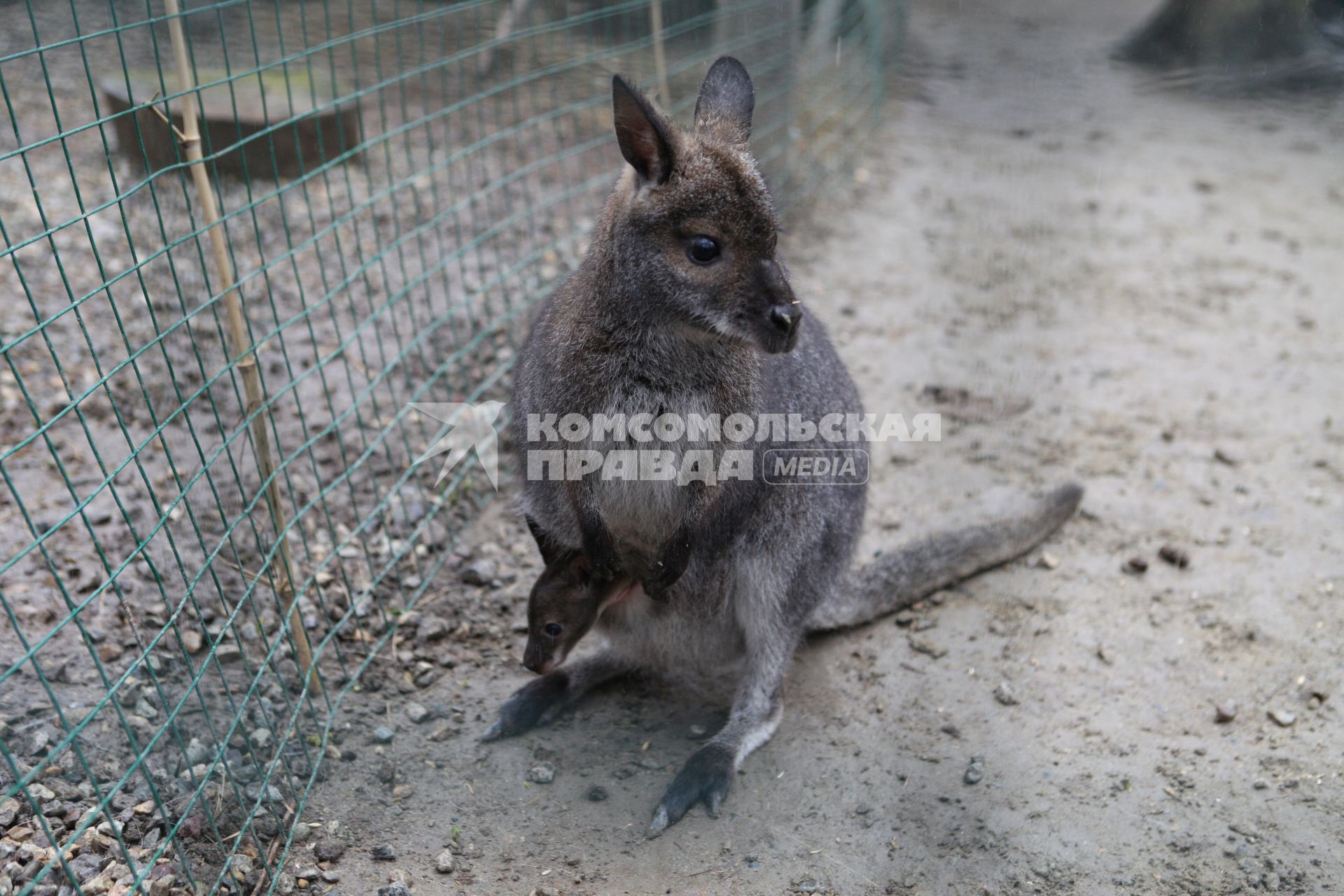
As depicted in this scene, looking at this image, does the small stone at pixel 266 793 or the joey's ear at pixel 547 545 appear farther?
the joey's ear at pixel 547 545

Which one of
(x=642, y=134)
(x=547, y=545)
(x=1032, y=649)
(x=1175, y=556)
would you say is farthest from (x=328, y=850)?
(x=1175, y=556)

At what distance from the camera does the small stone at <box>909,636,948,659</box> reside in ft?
11.3

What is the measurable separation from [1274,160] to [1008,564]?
4.73 m

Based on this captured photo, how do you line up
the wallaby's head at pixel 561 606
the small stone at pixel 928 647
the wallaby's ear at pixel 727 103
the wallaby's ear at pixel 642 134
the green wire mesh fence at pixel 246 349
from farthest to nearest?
the small stone at pixel 928 647
the wallaby's head at pixel 561 606
the wallaby's ear at pixel 727 103
the green wire mesh fence at pixel 246 349
the wallaby's ear at pixel 642 134

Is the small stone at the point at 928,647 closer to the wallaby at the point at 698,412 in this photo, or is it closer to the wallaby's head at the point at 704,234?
the wallaby at the point at 698,412

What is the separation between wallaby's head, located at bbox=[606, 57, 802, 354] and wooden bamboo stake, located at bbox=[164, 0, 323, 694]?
0.98 metres

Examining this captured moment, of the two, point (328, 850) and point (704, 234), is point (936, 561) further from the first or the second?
point (328, 850)

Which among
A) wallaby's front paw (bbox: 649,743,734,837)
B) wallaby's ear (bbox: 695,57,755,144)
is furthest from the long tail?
wallaby's ear (bbox: 695,57,755,144)

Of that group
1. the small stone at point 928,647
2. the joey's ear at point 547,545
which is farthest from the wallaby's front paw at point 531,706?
the small stone at point 928,647

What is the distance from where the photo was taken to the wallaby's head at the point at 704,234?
2.36 metres

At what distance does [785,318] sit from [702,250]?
0.78 feet

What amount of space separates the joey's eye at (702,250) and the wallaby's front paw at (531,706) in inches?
54.1

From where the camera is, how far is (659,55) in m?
5.39

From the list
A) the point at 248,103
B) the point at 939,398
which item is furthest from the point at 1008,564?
the point at 248,103
